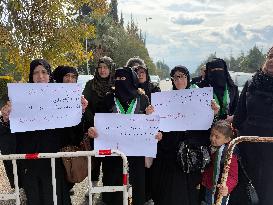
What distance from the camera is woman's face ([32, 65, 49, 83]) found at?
3703mm

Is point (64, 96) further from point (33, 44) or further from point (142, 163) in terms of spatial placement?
point (33, 44)

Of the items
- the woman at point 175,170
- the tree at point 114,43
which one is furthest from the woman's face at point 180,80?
the tree at point 114,43

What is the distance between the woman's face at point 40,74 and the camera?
370cm

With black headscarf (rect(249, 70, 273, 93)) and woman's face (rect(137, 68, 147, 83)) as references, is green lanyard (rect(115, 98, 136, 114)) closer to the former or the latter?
black headscarf (rect(249, 70, 273, 93))

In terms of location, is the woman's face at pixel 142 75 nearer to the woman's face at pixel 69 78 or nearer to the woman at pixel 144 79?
the woman at pixel 144 79

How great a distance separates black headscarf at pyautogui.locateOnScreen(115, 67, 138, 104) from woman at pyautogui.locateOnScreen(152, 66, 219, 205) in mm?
450

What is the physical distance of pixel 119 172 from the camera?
4.15 meters

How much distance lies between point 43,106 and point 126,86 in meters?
0.89

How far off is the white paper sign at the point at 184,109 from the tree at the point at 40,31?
433cm

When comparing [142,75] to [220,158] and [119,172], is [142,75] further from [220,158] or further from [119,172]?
[220,158]

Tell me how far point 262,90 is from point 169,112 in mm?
1026

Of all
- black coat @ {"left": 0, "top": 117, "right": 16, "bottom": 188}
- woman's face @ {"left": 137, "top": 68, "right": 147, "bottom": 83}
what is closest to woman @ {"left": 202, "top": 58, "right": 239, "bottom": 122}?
woman's face @ {"left": 137, "top": 68, "right": 147, "bottom": 83}

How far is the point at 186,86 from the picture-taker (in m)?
4.09

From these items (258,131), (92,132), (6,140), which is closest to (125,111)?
(92,132)
